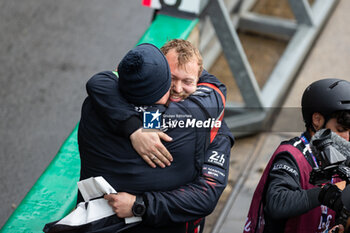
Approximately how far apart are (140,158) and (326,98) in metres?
1.00

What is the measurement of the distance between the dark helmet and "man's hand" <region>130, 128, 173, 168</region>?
2.68 feet

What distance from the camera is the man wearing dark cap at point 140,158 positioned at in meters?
2.21

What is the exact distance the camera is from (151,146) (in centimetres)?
222

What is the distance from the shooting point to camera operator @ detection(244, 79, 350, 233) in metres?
2.35

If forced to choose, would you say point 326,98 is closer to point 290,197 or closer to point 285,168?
point 285,168

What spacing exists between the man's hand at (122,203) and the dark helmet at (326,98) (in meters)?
1.03

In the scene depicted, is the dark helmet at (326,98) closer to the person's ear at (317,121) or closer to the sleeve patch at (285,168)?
the person's ear at (317,121)

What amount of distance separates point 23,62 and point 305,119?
14.3 ft

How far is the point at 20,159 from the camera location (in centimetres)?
489

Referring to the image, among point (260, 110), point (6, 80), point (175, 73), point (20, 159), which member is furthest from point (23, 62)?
point (175, 73)

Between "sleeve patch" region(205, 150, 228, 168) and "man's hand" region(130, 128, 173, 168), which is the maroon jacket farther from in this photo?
"man's hand" region(130, 128, 173, 168)

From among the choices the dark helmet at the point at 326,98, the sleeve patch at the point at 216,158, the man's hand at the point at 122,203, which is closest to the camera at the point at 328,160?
the dark helmet at the point at 326,98

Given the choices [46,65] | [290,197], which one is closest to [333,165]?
[290,197]

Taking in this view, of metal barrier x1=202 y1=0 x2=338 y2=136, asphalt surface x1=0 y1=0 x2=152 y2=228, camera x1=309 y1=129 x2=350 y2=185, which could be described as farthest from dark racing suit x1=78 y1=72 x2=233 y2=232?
metal barrier x1=202 y1=0 x2=338 y2=136
